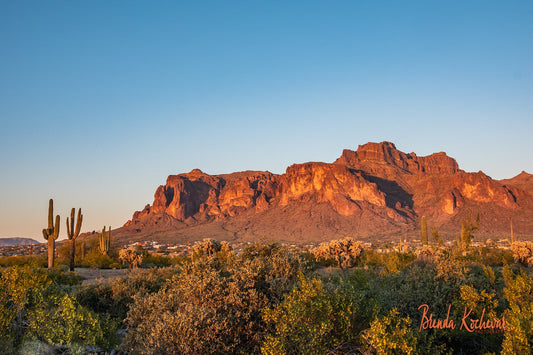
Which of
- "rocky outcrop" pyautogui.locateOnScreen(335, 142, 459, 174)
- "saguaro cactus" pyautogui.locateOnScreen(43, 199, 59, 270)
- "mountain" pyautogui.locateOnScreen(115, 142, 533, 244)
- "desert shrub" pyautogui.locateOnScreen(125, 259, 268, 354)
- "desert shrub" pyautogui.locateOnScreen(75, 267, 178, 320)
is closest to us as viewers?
"desert shrub" pyautogui.locateOnScreen(125, 259, 268, 354)

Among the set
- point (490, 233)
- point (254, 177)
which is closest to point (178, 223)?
point (254, 177)

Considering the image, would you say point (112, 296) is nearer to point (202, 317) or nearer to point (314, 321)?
point (202, 317)

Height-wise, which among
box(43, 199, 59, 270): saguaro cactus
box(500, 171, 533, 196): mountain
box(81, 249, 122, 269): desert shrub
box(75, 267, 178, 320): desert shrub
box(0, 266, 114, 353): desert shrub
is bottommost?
box(81, 249, 122, 269): desert shrub

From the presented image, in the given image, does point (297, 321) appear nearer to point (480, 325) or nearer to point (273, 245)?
point (480, 325)

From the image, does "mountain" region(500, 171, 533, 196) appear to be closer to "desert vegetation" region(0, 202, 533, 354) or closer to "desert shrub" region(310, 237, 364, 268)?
"desert shrub" region(310, 237, 364, 268)

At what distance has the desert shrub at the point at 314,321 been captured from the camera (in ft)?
22.5

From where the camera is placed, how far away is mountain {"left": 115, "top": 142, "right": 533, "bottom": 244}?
101 meters

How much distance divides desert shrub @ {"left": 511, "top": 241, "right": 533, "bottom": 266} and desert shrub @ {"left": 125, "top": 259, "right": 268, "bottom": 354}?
24754mm

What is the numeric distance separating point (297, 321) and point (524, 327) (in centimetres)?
460

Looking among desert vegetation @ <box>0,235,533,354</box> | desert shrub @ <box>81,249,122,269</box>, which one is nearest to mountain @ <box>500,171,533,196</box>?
desert shrub @ <box>81,249,122,269</box>

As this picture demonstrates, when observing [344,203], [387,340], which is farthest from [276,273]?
[344,203]

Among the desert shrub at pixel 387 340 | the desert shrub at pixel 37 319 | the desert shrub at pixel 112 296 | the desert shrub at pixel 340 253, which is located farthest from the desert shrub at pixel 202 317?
the desert shrub at pixel 340 253

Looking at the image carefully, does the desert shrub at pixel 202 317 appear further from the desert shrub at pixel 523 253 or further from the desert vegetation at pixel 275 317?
the desert shrub at pixel 523 253

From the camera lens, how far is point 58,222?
1125 inches
